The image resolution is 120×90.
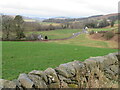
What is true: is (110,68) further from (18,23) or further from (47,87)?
(18,23)

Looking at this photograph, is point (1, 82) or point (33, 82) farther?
point (33, 82)

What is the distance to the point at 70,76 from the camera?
17.5ft

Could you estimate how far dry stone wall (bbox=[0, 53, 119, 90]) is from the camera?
4.05m

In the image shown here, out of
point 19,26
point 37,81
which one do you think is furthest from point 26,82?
point 19,26

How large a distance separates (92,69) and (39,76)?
266cm

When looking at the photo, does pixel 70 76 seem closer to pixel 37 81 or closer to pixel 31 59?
pixel 37 81

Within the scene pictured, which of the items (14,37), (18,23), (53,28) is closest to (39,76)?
(18,23)

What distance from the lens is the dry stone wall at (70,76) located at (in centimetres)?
405

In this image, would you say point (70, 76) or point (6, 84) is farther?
point (70, 76)

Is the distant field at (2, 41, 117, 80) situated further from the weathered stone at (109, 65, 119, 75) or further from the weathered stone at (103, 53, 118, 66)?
the weathered stone at (109, 65, 119, 75)

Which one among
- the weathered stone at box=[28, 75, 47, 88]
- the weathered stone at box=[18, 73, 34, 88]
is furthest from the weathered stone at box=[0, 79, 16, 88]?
the weathered stone at box=[28, 75, 47, 88]

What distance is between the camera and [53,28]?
264 ft

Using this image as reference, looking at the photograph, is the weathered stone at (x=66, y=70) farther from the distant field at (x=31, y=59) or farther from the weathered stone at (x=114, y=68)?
the weathered stone at (x=114, y=68)

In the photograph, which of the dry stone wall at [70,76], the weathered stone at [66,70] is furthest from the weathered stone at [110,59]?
the weathered stone at [66,70]
